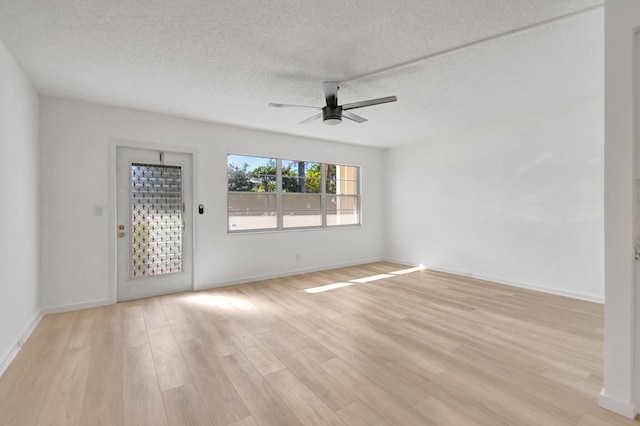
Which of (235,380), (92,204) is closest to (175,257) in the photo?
(92,204)

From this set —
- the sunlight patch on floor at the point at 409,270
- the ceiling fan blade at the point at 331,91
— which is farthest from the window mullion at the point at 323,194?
the ceiling fan blade at the point at 331,91

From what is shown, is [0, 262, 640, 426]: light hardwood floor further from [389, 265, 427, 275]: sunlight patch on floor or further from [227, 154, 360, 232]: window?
[227, 154, 360, 232]: window

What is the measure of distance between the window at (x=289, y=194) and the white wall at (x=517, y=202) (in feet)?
4.63

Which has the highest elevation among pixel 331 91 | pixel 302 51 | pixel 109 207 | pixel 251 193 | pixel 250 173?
pixel 302 51

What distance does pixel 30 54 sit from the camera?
2.64 m

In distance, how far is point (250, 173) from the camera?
5.23 metres

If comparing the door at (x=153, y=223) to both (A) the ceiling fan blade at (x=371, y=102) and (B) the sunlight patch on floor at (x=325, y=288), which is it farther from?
(A) the ceiling fan blade at (x=371, y=102)

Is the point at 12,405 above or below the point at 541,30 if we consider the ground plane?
below

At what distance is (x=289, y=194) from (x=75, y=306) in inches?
141

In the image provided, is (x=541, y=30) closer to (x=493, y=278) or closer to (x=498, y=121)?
(x=498, y=121)

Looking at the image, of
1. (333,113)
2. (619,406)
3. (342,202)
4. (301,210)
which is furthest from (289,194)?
(619,406)

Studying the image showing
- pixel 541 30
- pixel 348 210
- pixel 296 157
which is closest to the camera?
pixel 541 30

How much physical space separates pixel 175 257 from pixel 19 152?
2185 mm

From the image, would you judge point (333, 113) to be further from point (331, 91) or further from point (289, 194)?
point (289, 194)
